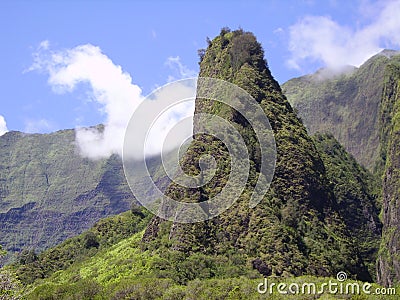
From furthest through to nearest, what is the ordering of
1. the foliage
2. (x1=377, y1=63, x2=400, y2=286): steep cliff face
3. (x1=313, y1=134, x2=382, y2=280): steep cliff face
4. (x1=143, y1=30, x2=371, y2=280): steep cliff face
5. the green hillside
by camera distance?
(x1=313, y1=134, x2=382, y2=280): steep cliff face < (x1=377, y1=63, x2=400, y2=286): steep cliff face < the foliage < (x1=143, y1=30, x2=371, y2=280): steep cliff face < the green hillside

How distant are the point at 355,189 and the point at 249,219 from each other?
75.9m

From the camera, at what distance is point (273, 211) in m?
82.4

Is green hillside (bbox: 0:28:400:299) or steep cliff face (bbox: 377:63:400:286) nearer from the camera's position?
green hillside (bbox: 0:28:400:299)

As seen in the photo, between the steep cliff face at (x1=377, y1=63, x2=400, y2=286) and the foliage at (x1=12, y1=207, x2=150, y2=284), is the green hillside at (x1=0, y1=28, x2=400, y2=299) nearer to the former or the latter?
the foliage at (x1=12, y1=207, x2=150, y2=284)

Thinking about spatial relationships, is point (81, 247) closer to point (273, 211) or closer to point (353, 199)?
point (273, 211)

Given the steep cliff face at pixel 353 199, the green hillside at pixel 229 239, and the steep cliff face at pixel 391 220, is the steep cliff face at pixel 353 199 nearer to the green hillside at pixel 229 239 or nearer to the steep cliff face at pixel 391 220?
the steep cliff face at pixel 391 220

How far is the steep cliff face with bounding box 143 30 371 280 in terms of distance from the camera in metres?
75.9

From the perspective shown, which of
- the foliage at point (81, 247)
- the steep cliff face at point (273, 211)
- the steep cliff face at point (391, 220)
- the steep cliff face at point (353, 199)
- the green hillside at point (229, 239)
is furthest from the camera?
the steep cliff face at point (353, 199)

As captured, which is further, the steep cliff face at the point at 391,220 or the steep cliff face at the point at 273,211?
the steep cliff face at the point at 391,220

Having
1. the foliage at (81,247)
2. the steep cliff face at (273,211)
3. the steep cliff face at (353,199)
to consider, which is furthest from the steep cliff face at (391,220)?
the foliage at (81,247)

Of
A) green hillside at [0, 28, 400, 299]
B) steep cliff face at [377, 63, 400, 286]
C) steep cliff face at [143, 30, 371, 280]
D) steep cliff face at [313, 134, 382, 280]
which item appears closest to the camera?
green hillside at [0, 28, 400, 299]

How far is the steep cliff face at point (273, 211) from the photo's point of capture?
75.9m

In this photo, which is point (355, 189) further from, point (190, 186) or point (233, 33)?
point (190, 186)

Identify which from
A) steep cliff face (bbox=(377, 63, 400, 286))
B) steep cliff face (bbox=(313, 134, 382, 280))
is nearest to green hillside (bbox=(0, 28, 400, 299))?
steep cliff face (bbox=(377, 63, 400, 286))
